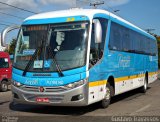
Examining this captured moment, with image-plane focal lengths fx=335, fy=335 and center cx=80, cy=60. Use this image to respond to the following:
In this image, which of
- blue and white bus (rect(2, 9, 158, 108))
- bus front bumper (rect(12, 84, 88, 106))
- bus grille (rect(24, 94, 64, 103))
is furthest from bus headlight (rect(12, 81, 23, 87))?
bus grille (rect(24, 94, 64, 103))

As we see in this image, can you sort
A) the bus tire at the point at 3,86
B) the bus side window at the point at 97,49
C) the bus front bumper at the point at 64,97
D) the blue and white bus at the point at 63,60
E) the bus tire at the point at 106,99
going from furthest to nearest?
the bus tire at the point at 3,86, the bus tire at the point at 106,99, the bus side window at the point at 97,49, the blue and white bus at the point at 63,60, the bus front bumper at the point at 64,97

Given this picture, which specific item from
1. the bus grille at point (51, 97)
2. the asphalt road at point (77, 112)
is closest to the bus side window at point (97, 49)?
the bus grille at point (51, 97)

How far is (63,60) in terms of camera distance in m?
9.91

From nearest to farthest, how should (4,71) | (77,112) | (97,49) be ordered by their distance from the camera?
(97,49)
(77,112)
(4,71)

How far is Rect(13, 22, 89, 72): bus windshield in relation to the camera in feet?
32.6

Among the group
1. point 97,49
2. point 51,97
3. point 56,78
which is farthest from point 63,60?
point 97,49

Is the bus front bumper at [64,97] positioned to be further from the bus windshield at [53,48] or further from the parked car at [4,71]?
the parked car at [4,71]

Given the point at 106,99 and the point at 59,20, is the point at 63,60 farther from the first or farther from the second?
the point at 106,99

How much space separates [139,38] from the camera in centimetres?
1748

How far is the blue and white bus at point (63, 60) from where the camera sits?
9.82m

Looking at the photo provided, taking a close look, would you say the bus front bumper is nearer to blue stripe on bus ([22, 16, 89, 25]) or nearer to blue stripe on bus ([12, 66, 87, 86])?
blue stripe on bus ([12, 66, 87, 86])

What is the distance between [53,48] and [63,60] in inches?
22.6

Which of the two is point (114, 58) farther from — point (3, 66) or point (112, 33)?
point (3, 66)

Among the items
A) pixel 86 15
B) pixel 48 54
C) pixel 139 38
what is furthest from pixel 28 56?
pixel 139 38
